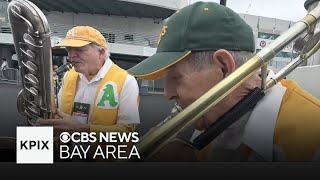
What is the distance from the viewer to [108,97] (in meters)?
1.45

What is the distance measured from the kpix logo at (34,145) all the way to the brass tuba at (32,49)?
0.41 feet

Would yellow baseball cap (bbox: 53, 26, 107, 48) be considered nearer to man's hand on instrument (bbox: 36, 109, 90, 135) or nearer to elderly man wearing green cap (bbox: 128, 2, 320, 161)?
man's hand on instrument (bbox: 36, 109, 90, 135)

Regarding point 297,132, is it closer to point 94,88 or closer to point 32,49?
point 32,49

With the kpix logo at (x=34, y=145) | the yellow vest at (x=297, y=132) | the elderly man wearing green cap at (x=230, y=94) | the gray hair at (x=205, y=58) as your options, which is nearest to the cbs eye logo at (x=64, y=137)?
the kpix logo at (x=34, y=145)

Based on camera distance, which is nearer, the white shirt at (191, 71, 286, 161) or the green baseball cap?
the white shirt at (191, 71, 286, 161)

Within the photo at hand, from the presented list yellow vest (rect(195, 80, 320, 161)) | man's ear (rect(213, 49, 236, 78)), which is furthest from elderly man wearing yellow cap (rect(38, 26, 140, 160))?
yellow vest (rect(195, 80, 320, 161))

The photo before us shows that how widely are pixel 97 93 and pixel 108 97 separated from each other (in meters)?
0.05

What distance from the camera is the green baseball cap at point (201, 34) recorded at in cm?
82

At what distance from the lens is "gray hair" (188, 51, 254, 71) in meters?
0.82

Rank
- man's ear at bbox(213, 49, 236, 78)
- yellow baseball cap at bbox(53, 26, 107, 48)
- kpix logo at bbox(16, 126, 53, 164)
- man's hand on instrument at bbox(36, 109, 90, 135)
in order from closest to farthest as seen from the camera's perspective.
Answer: kpix logo at bbox(16, 126, 53, 164)
man's ear at bbox(213, 49, 236, 78)
man's hand on instrument at bbox(36, 109, 90, 135)
yellow baseball cap at bbox(53, 26, 107, 48)

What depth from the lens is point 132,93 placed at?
1.48 m

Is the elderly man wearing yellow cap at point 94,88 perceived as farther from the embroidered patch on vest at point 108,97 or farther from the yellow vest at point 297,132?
the yellow vest at point 297,132

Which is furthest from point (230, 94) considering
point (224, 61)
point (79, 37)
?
point (79, 37)

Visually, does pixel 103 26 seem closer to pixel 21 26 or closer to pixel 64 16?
pixel 64 16
